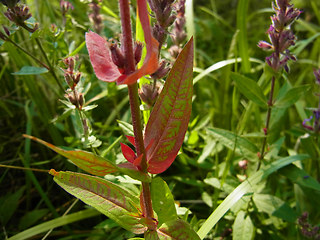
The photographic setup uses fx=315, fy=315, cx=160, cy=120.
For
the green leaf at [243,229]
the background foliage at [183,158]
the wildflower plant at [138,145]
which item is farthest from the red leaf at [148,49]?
the green leaf at [243,229]

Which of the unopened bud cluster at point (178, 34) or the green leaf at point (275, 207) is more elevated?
the unopened bud cluster at point (178, 34)

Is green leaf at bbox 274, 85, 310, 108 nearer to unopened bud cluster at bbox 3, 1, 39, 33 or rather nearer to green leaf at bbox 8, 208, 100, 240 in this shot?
green leaf at bbox 8, 208, 100, 240

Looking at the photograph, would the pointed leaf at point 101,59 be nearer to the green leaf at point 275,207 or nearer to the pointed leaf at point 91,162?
the pointed leaf at point 91,162

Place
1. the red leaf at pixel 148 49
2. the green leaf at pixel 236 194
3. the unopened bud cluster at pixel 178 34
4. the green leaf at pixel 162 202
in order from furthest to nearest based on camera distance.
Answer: the unopened bud cluster at pixel 178 34
the green leaf at pixel 236 194
the green leaf at pixel 162 202
the red leaf at pixel 148 49

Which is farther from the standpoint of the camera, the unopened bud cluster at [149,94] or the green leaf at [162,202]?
the unopened bud cluster at [149,94]

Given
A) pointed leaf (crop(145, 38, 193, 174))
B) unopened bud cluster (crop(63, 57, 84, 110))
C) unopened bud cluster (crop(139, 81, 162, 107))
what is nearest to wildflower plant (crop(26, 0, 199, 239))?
pointed leaf (crop(145, 38, 193, 174))

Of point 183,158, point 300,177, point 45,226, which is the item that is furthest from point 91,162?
point 300,177

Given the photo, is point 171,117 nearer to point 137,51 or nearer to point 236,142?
point 137,51
